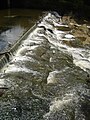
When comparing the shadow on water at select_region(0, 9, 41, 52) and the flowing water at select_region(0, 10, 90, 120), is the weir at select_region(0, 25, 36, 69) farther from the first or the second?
the shadow on water at select_region(0, 9, 41, 52)

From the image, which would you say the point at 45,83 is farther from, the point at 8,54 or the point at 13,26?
the point at 13,26

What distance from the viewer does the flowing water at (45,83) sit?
714 centimetres

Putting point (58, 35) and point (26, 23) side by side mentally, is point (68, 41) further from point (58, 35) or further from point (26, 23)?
point (26, 23)

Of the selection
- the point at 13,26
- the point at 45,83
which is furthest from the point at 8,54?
the point at 13,26

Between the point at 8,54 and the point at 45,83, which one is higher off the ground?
the point at 8,54

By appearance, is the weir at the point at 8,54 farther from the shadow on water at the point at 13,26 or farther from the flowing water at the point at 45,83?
the shadow on water at the point at 13,26

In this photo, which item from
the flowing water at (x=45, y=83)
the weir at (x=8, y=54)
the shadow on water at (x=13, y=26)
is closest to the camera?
the flowing water at (x=45, y=83)

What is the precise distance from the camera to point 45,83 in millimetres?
8727

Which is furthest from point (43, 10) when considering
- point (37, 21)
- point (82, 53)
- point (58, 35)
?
point (82, 53)

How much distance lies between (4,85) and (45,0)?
15.4m

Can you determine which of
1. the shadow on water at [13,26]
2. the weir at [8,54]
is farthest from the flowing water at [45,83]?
the shadow on water at [13,26]

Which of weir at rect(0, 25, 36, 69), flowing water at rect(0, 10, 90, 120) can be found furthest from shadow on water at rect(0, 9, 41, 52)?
flowing water at rect(0, 10, 90, 120)

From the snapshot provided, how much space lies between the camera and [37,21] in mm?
17500

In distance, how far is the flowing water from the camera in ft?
23.4
